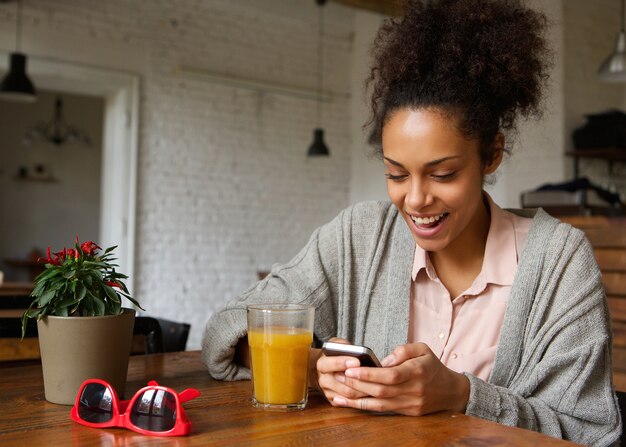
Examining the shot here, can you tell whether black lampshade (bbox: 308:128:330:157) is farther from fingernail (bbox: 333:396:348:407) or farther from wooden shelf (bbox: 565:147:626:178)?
fingernail (bbox: 333:396:348:407)

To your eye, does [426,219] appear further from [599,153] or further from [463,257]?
[599,153]

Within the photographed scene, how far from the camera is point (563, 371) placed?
46.3 inches

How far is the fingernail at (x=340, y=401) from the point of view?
1042 mm

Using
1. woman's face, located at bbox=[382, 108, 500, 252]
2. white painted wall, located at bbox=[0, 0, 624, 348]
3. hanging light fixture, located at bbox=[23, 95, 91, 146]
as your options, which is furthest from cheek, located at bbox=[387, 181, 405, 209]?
hanging light fixture, located at bbox=[23, 95, 91, 146]

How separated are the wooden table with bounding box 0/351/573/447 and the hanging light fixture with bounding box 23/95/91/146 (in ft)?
26.0

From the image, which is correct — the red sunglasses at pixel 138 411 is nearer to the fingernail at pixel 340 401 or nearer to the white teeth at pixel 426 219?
the fingernail at pixel 340 401

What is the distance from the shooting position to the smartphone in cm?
103

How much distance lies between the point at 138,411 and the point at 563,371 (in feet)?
2.33

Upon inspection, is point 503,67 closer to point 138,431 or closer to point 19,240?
point 138,431

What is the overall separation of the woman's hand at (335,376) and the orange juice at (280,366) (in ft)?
0.11

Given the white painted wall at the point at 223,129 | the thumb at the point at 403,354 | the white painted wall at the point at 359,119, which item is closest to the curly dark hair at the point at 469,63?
the thumb at the point at 403,354

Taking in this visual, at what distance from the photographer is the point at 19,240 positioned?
28.7 feet

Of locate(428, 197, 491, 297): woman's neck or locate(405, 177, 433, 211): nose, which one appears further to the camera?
locate(428, 197, 491, 297): woman's neck

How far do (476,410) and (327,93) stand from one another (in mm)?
5765
